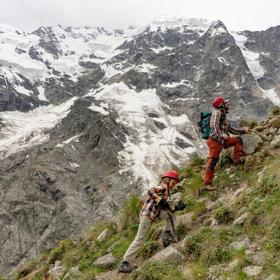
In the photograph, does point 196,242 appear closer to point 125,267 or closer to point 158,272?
point 158,272

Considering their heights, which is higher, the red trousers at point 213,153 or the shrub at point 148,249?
the red trousers at point 213,153

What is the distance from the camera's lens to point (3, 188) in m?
166

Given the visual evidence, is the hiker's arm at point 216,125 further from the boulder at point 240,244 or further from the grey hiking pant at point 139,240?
the boulder at point 240,244

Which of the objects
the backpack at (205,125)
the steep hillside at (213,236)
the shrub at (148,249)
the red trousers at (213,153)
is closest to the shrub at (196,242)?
the steep hillside at (213,236)

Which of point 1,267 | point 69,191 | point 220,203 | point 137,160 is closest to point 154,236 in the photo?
point 220,203

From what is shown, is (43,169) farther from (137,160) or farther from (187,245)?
(187,245)

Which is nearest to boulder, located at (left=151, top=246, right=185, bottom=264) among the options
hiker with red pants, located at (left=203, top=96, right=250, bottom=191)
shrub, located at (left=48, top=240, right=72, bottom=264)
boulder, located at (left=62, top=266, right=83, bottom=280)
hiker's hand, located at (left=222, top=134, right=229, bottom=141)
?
boulder, located at (left=62, top=266, right=83, bottom=280)

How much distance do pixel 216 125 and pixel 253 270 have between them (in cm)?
616

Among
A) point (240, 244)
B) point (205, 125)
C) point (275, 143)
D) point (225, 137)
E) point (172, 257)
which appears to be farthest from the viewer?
point (275, 143)

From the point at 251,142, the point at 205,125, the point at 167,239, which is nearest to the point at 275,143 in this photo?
the point at 251,142

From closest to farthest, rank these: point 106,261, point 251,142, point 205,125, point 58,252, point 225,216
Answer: point 225,216, point 106,261, point 205,125, point 251,142, point 58,252

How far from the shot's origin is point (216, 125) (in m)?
14.1

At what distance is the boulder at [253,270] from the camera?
840cm

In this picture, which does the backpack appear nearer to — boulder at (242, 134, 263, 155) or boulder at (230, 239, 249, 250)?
boulder at (242, 134, 263, 155)
